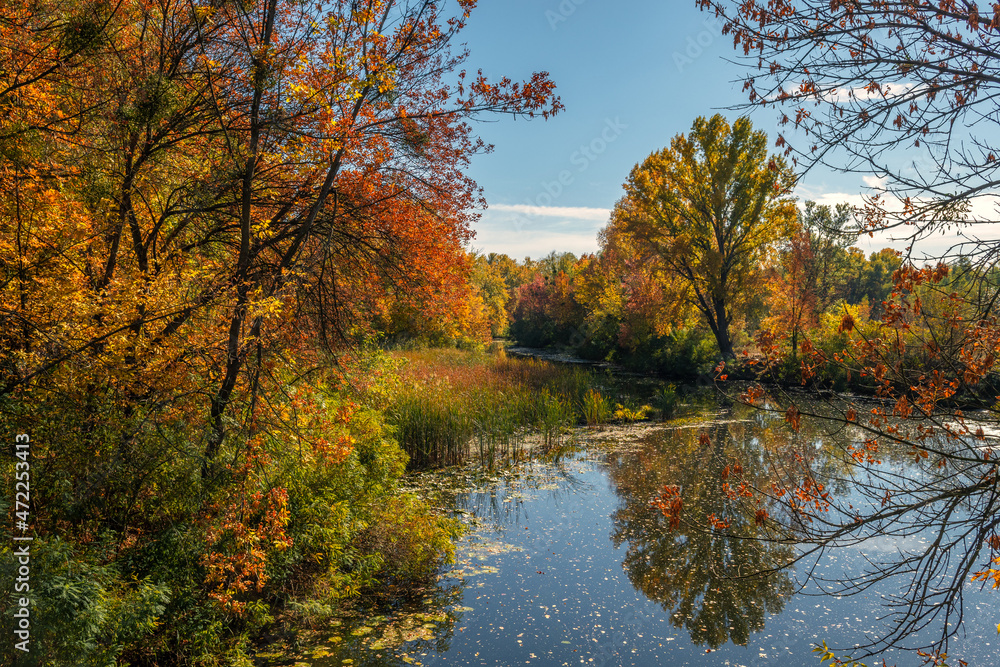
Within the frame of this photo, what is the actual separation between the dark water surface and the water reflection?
2cm

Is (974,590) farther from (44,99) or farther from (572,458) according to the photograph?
(44,99)

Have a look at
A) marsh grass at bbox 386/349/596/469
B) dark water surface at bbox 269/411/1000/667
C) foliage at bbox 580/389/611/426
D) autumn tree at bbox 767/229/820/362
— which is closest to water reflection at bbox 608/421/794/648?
dark water surface at bbox 269/411/1000/667

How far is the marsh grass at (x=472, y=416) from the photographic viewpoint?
31.3 feet

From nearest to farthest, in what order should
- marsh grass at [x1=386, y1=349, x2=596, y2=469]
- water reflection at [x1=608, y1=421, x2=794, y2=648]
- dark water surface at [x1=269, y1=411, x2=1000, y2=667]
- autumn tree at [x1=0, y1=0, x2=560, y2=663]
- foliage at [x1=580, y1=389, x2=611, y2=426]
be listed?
autumn tree at [x1=0, y1=0, x2=560, y2=663], dark water surface at [x1=269, y1=411, x2=1000, y2=667], water reflection at [x1=608, y1=421, x2=794, y2=648], marsh grass at [x1=386, y1=349, x2=596, y2=469], foliage at [x1=580, y1=389, x2=611, y2=426]

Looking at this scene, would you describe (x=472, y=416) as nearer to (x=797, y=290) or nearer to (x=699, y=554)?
(x=699, y=554)

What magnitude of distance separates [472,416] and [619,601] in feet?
18.3

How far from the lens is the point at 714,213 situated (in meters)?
20.4

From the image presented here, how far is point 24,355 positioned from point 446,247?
496cm

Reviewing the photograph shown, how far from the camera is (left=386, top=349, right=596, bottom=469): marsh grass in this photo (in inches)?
375

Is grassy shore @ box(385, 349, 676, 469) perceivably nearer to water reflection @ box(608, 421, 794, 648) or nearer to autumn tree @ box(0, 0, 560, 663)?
water reflection @ box(608, 421, 794, 648)

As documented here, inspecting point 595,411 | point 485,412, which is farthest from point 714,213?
point 485,412

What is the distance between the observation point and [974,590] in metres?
5.46

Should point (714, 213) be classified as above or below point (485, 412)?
above

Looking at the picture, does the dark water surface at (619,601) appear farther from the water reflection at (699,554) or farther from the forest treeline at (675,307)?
the forest treeline at (675,307)
